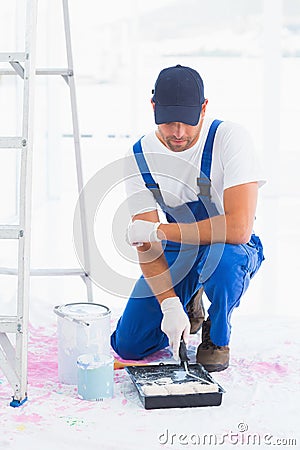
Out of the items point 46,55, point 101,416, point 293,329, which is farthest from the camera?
point 46,55

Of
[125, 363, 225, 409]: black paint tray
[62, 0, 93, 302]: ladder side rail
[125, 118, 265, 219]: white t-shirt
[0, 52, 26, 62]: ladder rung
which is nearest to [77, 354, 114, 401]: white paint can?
[125, 363, 225, 409]: black paint tray

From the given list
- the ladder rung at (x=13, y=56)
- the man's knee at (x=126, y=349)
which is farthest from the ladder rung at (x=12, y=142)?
the man's knee at (x=126, y=349)

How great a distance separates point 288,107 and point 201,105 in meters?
5.13

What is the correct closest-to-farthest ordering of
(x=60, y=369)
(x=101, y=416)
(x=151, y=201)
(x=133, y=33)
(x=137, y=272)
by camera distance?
(x=101, y=416), (x=60, y=369), (x=151, y=201), (x=137, y=272), (x=133, y=33)

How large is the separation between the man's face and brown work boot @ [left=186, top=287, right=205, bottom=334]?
620 mm

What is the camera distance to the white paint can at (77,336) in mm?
2291

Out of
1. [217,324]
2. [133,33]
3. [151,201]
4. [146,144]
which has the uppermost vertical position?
[133,33]

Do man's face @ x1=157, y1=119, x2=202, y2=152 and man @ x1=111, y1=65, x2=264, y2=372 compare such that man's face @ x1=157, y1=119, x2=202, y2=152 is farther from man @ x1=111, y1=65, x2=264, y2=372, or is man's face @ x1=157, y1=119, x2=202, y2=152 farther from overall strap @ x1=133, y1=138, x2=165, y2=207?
overall strap @ x1=133, y1=138, x2=165, y2=207

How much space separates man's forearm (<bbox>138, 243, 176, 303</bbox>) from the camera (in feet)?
8.13

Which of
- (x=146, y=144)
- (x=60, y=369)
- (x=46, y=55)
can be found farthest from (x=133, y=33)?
(x=60, y=369)

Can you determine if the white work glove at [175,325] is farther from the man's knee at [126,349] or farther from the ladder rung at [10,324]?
the ladder rung at [10,324]

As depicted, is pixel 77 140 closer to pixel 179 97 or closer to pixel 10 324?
pixel 179 97

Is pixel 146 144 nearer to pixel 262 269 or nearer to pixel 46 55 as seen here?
pixel 262 269

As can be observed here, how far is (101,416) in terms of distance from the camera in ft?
6.73
